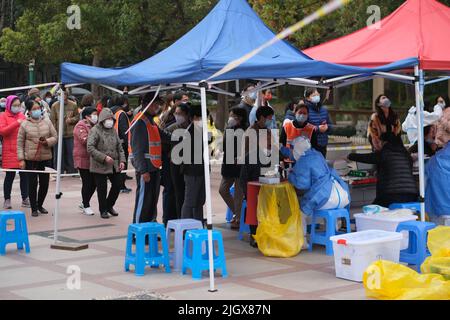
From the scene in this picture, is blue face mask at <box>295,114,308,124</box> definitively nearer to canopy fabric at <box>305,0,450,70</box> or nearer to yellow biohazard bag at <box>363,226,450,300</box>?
canopy fabric at <box>305,0,450,70</box>

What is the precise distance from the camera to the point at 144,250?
874 centimetres

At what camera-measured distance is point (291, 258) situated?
31.3 feet

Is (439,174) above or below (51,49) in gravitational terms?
below

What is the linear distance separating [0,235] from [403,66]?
5.31 m

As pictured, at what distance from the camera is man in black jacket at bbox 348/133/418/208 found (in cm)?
1022

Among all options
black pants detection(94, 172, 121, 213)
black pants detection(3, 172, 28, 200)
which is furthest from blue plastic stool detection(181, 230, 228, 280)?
black pants detection(3, 172, 28, 200)

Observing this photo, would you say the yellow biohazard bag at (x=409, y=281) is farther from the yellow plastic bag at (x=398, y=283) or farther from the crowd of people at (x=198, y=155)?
the crowd of people at (x=198, y=155)

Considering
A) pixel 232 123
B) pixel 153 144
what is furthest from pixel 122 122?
pixel 153 144

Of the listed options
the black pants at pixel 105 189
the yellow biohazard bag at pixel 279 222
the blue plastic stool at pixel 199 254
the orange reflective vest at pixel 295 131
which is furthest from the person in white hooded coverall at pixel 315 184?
the black pants at pixel 105 189

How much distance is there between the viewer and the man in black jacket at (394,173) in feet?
33.5

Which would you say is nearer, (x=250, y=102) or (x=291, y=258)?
(x=291, y=258)

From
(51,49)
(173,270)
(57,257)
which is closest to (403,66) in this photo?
(173,270)

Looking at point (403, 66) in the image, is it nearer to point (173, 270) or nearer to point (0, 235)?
point (173, 270)

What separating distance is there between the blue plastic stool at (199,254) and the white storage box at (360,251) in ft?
3.97
